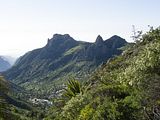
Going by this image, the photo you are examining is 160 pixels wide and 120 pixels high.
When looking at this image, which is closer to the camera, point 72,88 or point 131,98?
point 131,98

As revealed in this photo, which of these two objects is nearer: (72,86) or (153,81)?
(153,81)

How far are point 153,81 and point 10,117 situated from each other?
15.2 meters

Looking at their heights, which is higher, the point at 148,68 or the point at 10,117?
the point at 148,68

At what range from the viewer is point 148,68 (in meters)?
46.1

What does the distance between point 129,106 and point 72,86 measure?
3145 centimetres

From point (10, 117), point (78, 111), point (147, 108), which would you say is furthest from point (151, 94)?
point (78, 111)

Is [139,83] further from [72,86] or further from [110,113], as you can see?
[72,86]

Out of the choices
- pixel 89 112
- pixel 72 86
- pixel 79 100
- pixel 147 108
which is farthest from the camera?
pixel 72 86

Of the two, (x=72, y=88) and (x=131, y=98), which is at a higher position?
(x=131, y=98)

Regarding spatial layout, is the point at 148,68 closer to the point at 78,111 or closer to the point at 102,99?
the point at 102,99

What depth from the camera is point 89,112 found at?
42531 millimetres

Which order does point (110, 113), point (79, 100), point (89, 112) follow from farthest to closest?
point (79, 100) → point (89, 112) → point (110, 113)

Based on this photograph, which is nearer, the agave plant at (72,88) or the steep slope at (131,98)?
the steep slope at (131,98)

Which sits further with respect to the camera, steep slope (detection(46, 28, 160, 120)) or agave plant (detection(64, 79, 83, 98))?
agave plant (detection(64, 79, 83, 98))
